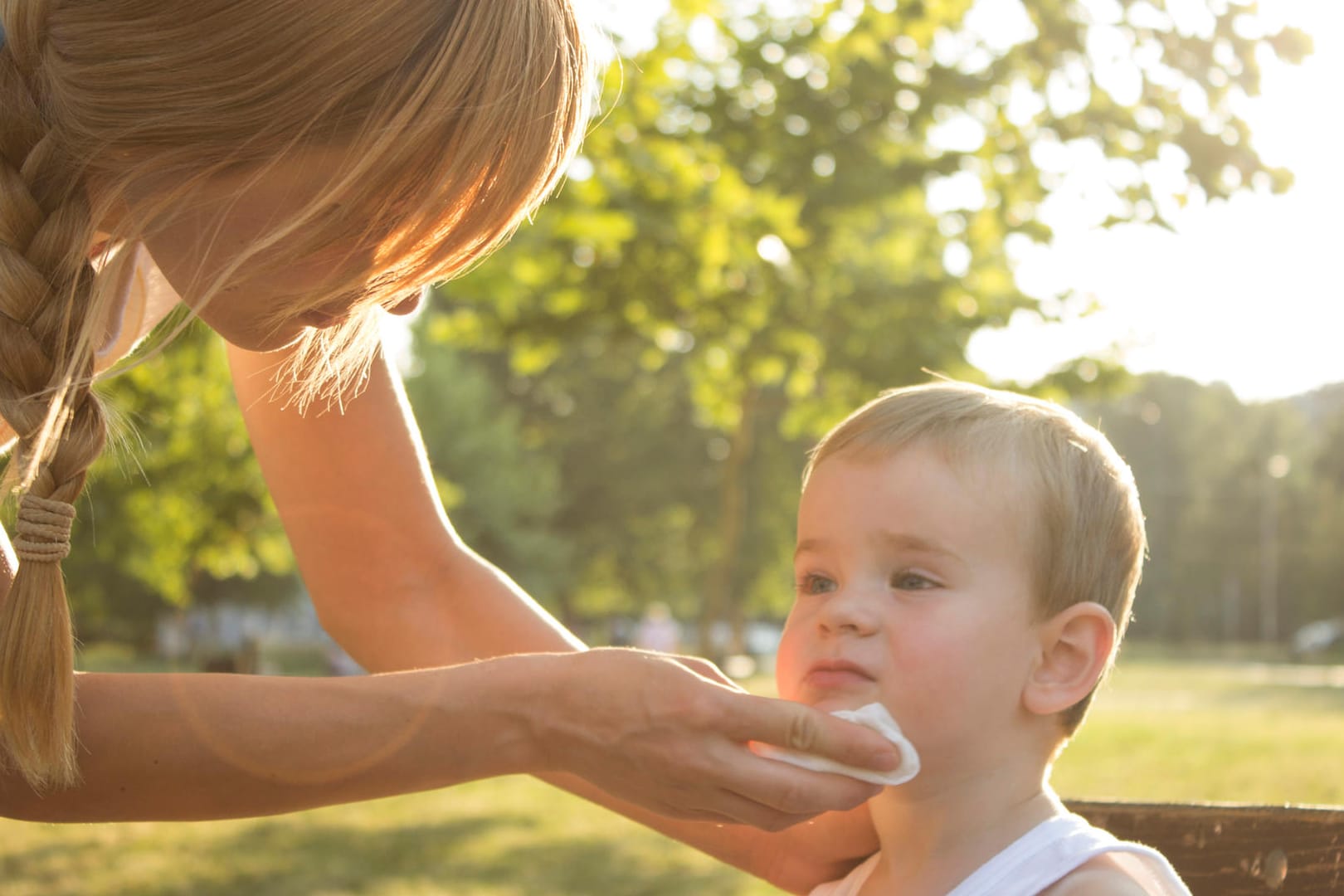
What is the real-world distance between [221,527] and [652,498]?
22.5 meters

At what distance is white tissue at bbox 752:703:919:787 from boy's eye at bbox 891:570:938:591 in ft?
0.68

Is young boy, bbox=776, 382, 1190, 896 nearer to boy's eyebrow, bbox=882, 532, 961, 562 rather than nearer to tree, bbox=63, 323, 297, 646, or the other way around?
boy's eyebrow, bbox=882, 532, 961, 562

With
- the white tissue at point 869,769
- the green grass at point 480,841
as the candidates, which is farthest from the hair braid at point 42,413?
the green grass at point 480,841

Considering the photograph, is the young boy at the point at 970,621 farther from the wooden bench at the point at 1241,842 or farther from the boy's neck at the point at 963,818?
the wooden bench at the point at 1241,842

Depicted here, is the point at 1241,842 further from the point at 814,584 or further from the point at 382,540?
the point at 382,540

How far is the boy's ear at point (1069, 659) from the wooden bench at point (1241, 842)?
0.28m

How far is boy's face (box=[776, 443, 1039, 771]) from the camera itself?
216cm

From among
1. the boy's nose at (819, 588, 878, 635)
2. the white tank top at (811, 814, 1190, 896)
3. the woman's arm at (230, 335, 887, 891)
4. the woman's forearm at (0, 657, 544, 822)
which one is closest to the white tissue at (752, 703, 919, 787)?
the boy's nose at (819, 588, 878, 635)

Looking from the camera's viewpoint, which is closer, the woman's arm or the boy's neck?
the boy's neck

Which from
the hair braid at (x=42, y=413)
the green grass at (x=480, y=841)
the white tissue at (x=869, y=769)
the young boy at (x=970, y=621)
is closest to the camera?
the hair braid at (x=42, y=413)

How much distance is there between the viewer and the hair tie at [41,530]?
176 centimetres

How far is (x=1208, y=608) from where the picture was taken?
73188 millimetres

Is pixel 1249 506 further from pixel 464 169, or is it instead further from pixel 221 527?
pixel 464 169

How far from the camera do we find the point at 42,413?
178cm
